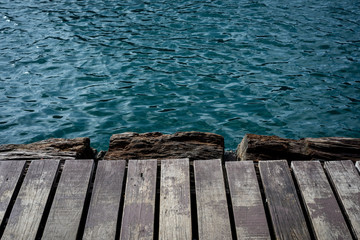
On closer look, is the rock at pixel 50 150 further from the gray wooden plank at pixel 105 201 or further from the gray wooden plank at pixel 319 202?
the gray wooden plank at pixel 319 202

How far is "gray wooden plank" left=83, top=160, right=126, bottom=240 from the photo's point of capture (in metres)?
2.38

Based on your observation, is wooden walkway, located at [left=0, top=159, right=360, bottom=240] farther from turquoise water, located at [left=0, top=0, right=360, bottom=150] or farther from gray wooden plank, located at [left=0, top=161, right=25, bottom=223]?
turquoise water, located at [left=0, top=0, right=360, bottom=150]

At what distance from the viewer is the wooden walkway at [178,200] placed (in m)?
2.38

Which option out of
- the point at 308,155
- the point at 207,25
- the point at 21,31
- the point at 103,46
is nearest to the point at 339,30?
the point at 207,25

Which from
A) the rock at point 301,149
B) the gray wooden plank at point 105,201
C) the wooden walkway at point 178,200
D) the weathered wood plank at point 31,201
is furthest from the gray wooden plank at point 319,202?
the weathered wood plank at point 31,201

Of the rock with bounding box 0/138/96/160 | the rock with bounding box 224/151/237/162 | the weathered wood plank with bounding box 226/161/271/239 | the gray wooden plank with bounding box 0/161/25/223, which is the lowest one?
the rock with bounding box 224/151/237/162

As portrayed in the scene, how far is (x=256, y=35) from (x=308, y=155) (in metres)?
5.55

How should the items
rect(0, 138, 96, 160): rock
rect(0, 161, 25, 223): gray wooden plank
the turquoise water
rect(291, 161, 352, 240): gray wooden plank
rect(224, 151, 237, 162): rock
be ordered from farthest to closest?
the turquoise water
rect(224, 151, 237, 162): rock
rect(0, 138, 96, 160): rock
rect(0, 161, 25, 223): gray wooden plank
rect(291, 161, 352, 240): gray wooden plank

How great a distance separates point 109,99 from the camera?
623 cm

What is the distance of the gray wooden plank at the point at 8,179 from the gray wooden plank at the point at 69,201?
33cm

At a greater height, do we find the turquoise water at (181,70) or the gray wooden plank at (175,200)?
the gray wooden plank at (175,200)

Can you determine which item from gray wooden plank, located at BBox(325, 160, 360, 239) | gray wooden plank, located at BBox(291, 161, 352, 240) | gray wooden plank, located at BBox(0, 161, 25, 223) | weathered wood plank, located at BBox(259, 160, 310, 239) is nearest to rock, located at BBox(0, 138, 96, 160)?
gray wooden plank, located at BBox(0, 161, 25, 223)

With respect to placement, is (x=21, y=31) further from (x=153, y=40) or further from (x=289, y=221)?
(x=289, y=221)

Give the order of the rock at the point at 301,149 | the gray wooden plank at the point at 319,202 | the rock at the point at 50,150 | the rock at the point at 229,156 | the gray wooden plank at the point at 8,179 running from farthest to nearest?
the rock at the point at 229,156 < the rock at the point at 301,149 < the rock at the point at 50,150 < the gray wooden plank at the point at 8,179 < the gray wooden plank at the point at 319,202
